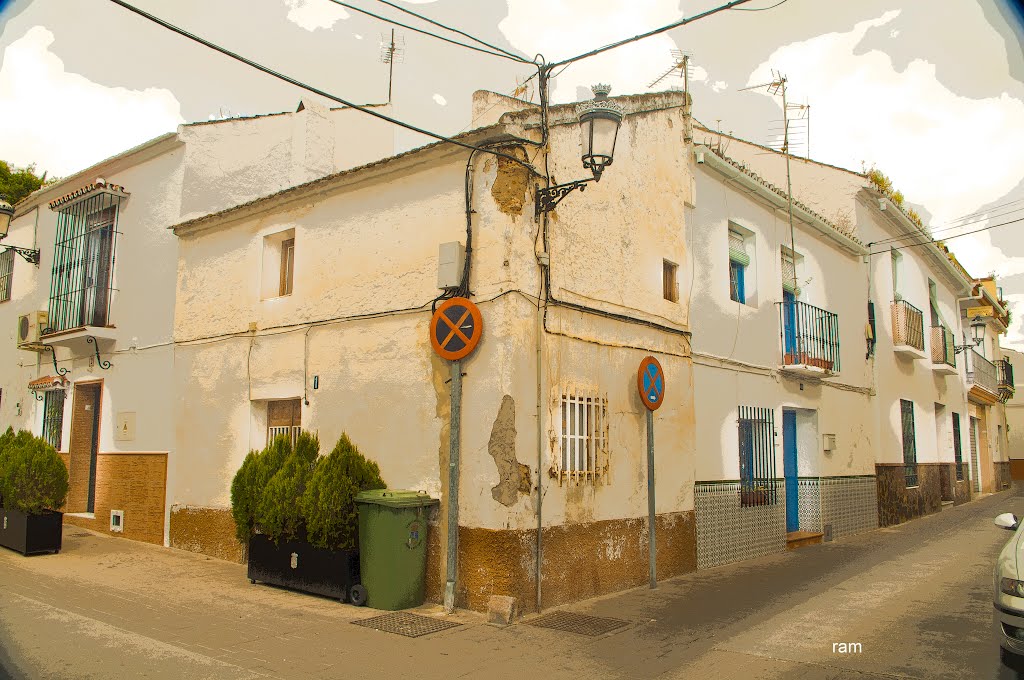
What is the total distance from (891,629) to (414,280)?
5.89 metres

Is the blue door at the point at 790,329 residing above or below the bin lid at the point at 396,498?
above

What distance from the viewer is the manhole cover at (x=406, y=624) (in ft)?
21.5

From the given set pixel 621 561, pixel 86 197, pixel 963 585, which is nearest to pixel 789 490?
pixel 963 585

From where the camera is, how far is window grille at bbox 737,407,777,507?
11102 mm

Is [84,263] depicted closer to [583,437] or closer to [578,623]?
[583,437]

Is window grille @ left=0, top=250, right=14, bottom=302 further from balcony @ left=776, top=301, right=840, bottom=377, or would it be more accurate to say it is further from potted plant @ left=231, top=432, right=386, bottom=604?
balcony @ left=776, top=301, right=840, bottom=377

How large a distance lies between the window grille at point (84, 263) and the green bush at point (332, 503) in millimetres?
6725

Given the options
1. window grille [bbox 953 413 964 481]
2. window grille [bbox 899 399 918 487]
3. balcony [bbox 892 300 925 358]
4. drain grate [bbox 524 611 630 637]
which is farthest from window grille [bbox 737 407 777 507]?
window grille [bbox 953 413 964 481]

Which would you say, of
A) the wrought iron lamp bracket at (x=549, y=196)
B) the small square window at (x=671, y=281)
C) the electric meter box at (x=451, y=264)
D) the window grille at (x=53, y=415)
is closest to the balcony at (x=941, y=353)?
the small square window at (x=671, y=281)

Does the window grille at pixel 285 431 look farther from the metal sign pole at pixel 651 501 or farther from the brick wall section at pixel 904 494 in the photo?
the brick wall section at pixel 904 494

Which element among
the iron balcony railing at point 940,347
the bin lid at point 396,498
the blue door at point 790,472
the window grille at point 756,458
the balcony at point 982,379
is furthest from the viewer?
the balcony at point 982,379

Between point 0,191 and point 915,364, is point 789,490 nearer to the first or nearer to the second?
point 915,364

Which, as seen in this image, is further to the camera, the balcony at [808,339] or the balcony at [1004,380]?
the balcony at [1004,380]

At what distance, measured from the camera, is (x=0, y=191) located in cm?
2248
